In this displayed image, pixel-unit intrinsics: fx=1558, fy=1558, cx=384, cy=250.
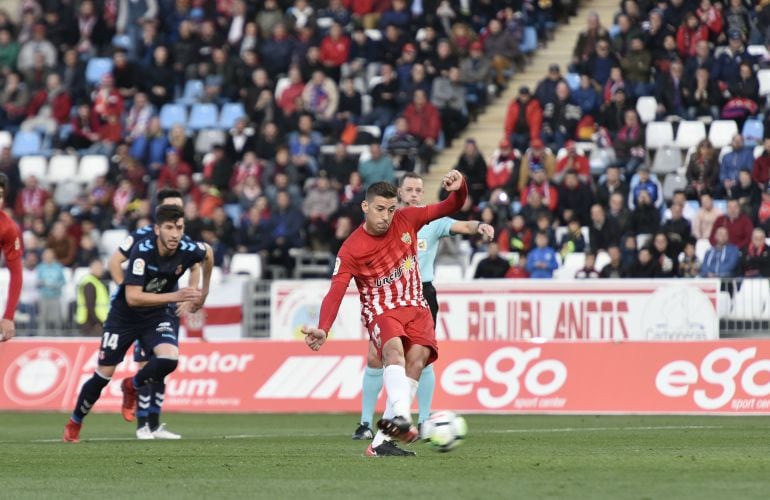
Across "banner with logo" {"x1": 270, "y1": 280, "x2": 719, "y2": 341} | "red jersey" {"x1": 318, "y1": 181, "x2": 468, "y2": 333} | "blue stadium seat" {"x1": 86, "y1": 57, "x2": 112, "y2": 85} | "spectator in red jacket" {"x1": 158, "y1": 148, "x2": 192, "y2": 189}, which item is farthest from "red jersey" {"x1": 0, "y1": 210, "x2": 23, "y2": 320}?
"blue stadium seat" {"x1": 86, "y1": 57, "x2": 112, "y2": 85}

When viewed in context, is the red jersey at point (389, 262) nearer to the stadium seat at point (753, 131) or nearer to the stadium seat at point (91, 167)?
the stadium seat at point (753, 131)

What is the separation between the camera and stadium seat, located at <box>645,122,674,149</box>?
86.4ft

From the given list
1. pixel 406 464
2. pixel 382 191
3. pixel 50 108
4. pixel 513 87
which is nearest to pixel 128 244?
pixel 382 191

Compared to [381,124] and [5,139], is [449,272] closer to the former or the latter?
[381,124]

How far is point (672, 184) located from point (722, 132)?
1.28 m

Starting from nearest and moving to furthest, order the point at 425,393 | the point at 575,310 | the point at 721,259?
the point at 425,393 < the point at 575,310 < the point at 721,259

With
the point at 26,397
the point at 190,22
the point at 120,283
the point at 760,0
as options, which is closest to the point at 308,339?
the point at 120,283

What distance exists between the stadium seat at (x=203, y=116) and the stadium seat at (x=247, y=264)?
5.51 m

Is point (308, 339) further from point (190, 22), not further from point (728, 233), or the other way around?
point (190, 22)

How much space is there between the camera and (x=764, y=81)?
2597 cm

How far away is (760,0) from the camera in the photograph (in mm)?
27359

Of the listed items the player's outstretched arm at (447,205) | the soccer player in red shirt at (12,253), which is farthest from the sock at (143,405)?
the player's outstretched arm at (447,205)

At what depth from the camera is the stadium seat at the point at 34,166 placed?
1272 inches

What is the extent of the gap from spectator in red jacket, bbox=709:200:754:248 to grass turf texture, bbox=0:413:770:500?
6.34 meters
